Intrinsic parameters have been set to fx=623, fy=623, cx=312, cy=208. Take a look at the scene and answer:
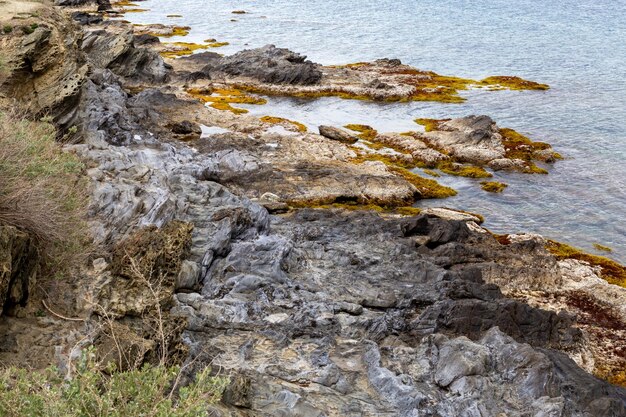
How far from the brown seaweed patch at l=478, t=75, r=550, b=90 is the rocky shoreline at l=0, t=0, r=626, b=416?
21.0 m

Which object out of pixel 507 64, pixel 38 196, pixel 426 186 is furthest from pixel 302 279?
pixel 507 64

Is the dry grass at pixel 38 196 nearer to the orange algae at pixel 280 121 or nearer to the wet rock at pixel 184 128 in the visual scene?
the wet rock at pixel 184 128

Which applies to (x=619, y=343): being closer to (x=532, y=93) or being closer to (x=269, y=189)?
(x=269, y=189)

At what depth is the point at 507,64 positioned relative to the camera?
240 ft

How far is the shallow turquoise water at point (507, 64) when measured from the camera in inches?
1495

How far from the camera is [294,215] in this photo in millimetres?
30812

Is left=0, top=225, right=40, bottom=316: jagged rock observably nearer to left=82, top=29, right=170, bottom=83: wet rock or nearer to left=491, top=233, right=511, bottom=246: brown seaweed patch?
left=491, top=233, right=511, bottom=246: brown seaweed patch

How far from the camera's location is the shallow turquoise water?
38.0 m

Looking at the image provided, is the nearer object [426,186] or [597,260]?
[597,260]

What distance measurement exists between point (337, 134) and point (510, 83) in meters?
27.2

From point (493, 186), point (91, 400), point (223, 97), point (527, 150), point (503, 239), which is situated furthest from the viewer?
point (223, 97)

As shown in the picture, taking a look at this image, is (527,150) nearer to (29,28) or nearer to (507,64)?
(507,64)

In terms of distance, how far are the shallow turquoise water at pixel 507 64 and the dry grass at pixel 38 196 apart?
81.0ft

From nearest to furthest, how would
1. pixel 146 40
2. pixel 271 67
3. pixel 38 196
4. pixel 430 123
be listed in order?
1. pixel 38 196
2. pixel 430 123
3. pixel 271 67
4. pixel 146 40
